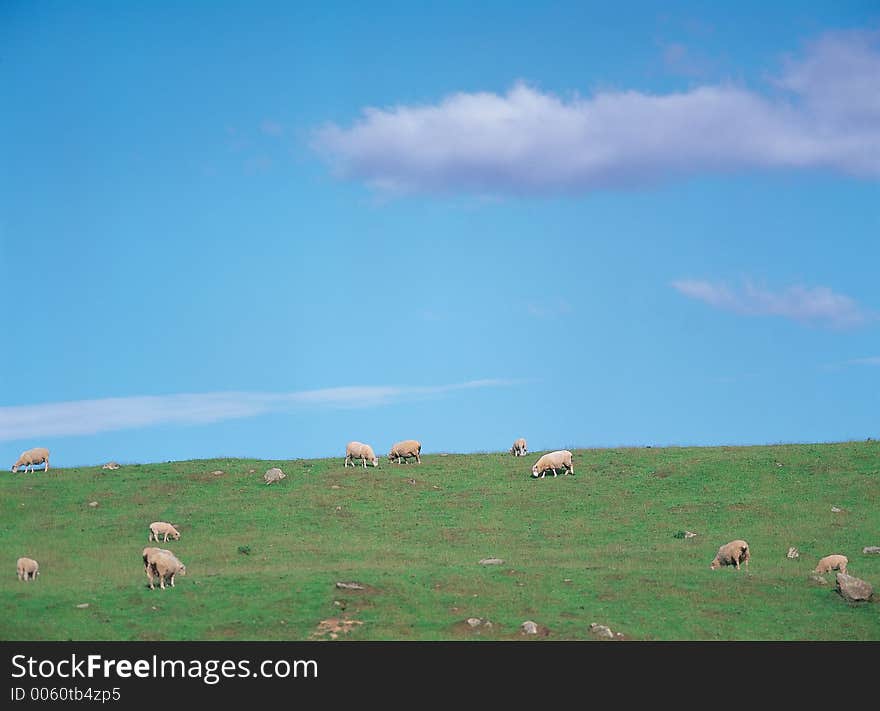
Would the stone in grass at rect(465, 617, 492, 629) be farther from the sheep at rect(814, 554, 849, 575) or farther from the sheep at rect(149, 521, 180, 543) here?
the sheep at rect(149, 521, 180, 543)

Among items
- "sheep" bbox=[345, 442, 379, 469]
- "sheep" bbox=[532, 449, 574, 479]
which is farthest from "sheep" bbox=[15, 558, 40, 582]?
"sheep" bbox=[532, 449, 574, 479]

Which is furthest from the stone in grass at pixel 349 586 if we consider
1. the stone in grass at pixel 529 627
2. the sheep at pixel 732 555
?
the sheep at pixel 732 555

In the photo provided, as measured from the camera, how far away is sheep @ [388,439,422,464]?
68.5 meters

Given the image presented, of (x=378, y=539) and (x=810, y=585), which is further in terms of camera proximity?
(x=378, y=539)

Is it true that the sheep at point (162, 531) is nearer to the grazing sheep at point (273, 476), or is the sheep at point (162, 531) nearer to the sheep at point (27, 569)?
the sheep at point (27, 569)

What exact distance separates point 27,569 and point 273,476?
66.5 feet

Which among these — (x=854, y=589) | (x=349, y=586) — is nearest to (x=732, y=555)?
(x=854, y=589)

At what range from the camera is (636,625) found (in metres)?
37.5

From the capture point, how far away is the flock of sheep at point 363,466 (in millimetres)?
41062

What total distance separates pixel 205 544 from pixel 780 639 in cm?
2535
